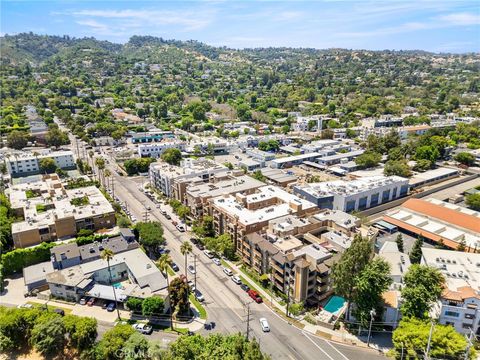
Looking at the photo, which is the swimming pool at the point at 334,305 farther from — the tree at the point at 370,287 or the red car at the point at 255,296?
the red car at the point at 255,296

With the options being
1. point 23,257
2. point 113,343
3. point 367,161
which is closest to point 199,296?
point 113,343

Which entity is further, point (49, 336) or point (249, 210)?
point (249, 210)

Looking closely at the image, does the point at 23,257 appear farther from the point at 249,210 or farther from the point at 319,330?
the point at 319,330

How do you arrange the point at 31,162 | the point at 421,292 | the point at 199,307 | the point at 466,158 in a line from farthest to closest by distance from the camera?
the point at 466,158 < the point at 31,162 < the point at 199,307 < the point at 421,292

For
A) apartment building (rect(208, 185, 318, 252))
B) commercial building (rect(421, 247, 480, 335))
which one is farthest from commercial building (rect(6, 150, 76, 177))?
commercial building (rect(421, 247, 480, 335))

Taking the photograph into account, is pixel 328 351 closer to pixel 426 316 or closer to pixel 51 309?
pixel 426 316

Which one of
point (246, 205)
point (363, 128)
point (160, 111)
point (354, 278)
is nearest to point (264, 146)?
point (363, 128)

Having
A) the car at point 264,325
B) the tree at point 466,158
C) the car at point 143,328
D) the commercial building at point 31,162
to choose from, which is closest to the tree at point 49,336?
the car at point 143,328
